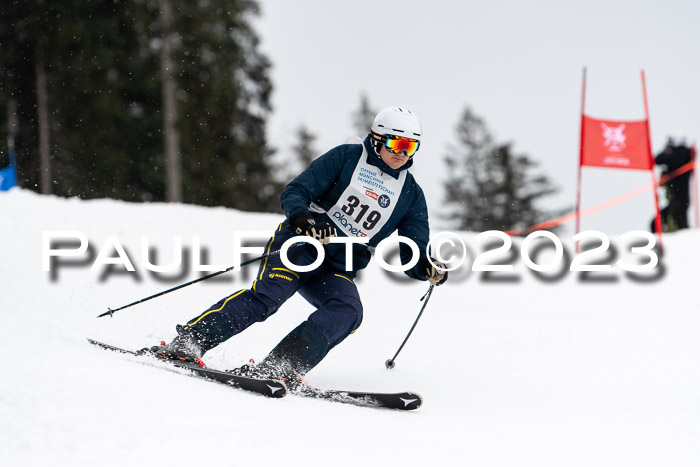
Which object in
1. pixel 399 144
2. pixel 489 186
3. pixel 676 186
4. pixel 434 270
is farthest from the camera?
pixel 489 186

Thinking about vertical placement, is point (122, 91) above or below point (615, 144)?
above

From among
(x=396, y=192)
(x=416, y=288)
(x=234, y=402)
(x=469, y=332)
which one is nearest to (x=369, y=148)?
(x=396, y=192)

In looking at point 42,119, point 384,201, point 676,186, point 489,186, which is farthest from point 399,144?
point 489,186

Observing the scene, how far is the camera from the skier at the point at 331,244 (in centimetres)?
355

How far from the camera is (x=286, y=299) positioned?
3.74m

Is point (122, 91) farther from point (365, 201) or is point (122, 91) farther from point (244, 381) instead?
point (244, 381)

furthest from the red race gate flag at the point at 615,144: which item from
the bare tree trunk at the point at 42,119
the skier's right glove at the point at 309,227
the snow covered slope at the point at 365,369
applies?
the bare tree trunk at the point at 42,119

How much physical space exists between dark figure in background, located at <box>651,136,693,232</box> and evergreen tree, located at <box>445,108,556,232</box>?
21.1 metres

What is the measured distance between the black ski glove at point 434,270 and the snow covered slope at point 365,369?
2.23 ft

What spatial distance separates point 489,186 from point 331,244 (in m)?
32.1

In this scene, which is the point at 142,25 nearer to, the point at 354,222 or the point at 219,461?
the point at 354,222

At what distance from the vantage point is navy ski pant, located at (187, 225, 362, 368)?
→ 11.7ft

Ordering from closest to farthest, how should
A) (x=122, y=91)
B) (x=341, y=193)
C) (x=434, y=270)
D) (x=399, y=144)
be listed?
(x=399, y=144) < (x=341, y=193) < (x=434, y=270) < (x=122, y=91)

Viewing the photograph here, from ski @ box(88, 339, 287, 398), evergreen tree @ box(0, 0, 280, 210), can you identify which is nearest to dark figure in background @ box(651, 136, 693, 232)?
ski @ box(88, 339, 287, 398)
